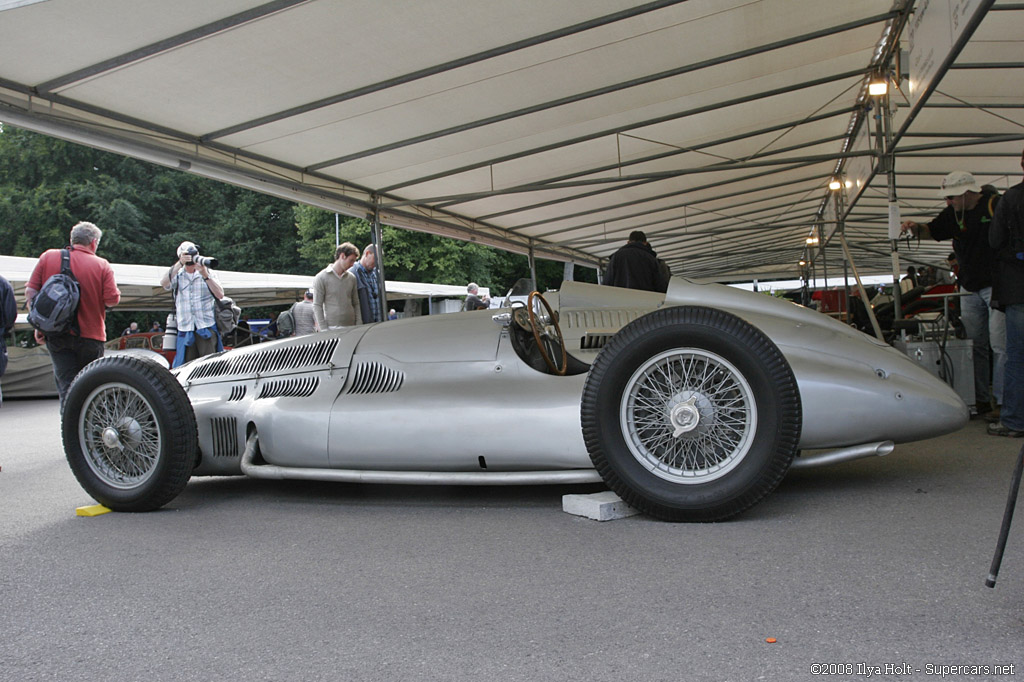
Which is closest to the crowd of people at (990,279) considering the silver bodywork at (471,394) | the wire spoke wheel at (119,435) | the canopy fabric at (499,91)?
the canopy fabric at (499,91)

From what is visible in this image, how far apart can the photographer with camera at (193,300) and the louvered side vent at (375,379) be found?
4.02 m

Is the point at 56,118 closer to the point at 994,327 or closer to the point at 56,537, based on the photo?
the point at 56,537

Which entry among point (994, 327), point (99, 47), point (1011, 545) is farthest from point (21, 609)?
point (994, 327)

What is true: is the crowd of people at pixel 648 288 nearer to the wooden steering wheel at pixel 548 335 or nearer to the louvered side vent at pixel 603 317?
the louvered side vent at pixel 603 317

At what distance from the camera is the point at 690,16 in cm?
770

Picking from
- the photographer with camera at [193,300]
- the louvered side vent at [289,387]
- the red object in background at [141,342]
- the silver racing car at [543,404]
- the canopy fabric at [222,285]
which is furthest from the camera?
the red object in background at [141,342]

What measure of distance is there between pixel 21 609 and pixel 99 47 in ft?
16.4

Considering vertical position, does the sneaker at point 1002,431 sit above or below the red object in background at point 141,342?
below

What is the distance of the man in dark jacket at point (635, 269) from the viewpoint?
6898 mm

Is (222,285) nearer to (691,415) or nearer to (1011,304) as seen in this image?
(1011,304)

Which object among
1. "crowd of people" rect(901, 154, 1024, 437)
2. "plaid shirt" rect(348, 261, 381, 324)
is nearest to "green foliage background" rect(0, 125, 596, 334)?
"plaid shirt" rect(348, 261, 381, 324)

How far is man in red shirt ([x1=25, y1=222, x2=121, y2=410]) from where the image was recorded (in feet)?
20.0

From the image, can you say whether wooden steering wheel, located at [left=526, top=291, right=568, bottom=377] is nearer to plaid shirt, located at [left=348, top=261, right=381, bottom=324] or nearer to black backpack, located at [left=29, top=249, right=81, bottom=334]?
black backpack, located at [left=29, top=249, right=81, bottom=334]

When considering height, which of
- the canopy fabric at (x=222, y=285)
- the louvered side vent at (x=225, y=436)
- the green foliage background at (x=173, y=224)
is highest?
the green foliage background at (x=173, y=224)
